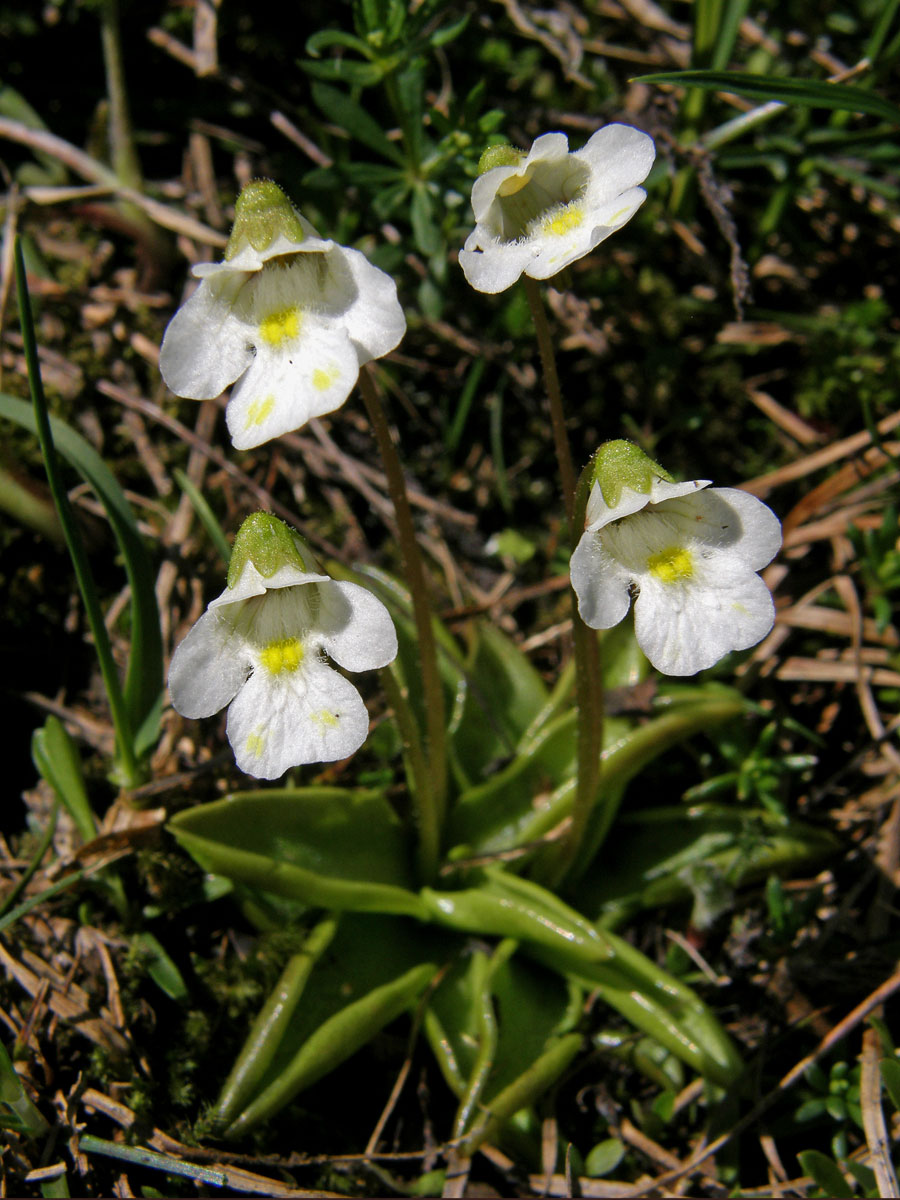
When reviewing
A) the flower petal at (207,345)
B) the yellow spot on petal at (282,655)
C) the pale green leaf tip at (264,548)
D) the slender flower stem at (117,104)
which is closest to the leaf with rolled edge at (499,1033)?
the yellow spot on petal at (282,655)

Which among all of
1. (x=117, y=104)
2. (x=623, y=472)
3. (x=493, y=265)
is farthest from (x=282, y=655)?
(x=117, y=104)

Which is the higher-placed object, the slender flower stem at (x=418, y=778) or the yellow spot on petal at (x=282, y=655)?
the yellow spot on petal at (x=282, y=655)

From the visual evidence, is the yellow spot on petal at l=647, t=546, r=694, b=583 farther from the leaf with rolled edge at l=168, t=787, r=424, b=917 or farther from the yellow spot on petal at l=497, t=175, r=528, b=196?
the leaf with rolled edge at l=168, t=787, r=424, b=917

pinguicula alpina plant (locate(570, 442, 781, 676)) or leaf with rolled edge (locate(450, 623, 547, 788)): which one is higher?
pinguicula alpina plant (locate(570, 442, 781, 676))

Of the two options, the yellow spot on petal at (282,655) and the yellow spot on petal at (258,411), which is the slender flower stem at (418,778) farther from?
the yellow spot on petal at (258,411)

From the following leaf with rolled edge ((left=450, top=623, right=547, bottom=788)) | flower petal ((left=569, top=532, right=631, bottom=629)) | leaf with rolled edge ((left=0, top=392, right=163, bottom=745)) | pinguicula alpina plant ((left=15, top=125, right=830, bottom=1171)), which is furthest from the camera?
leaf with rolled edge ((left=450, top=623, right=547, bottom=788))

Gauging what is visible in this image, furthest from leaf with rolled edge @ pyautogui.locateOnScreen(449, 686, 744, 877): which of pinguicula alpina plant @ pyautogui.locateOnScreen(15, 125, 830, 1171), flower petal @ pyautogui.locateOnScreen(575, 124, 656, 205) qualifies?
flower petal @ pyautogui.locateOnScreen(575, 124, 656, 205)

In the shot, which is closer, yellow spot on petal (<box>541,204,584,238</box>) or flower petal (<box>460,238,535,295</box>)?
flower petal (<box>460,238,535,295</box>)
